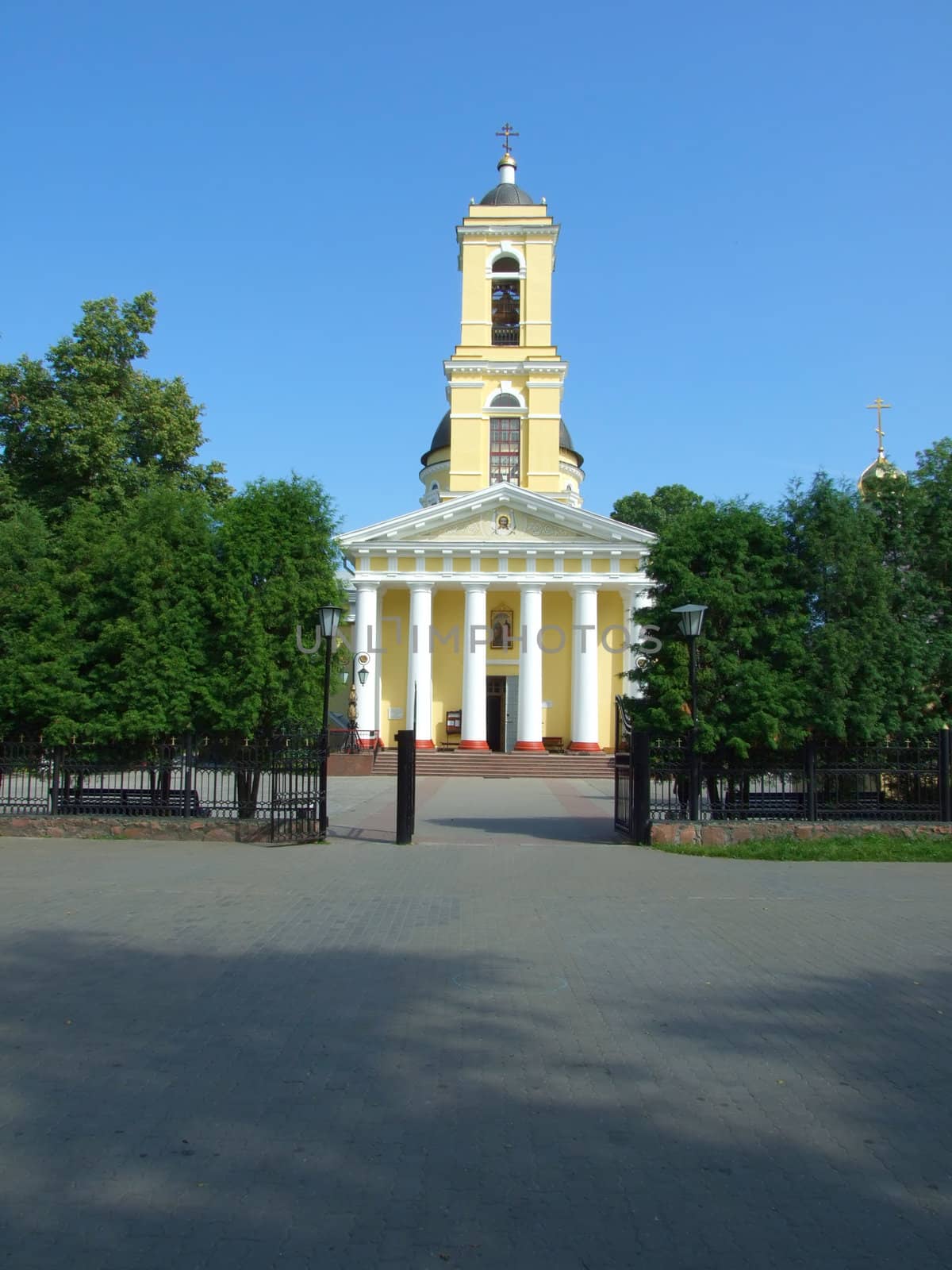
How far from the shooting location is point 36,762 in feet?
55.5

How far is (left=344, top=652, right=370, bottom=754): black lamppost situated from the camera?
3772cm

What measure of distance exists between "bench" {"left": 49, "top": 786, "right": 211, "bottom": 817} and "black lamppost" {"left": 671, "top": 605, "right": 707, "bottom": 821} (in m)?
7.91

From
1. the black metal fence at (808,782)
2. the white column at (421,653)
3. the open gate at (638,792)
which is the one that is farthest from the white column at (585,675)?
the black metal fence at (808,782)

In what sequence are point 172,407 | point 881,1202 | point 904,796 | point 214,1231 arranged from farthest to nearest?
point 172,407
point 904,796
point 881,1202
point 214,1231

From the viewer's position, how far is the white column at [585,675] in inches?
1586

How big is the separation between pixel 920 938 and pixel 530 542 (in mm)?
32438

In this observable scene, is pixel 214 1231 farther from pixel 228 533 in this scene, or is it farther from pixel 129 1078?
pixel 228 533

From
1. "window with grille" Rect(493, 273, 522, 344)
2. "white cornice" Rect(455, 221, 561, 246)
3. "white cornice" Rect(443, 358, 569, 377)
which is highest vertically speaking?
"white cornice" Rect(455, 221, 561, 246)

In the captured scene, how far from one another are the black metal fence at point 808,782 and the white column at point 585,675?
23.6 m

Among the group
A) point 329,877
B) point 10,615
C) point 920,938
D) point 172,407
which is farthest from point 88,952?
point 172,407

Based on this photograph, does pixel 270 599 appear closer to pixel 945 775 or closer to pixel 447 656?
pixel 945 775

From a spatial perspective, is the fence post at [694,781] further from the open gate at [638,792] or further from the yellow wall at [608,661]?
the yellow wall at [608,661]

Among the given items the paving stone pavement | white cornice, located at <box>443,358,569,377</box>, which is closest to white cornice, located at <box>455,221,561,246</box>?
white cornice, located at <box>443,358,569,377</box>

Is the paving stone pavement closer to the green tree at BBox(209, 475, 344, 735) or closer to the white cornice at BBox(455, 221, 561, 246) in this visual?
the green tree at BBox(209, 475, 344, 735)
